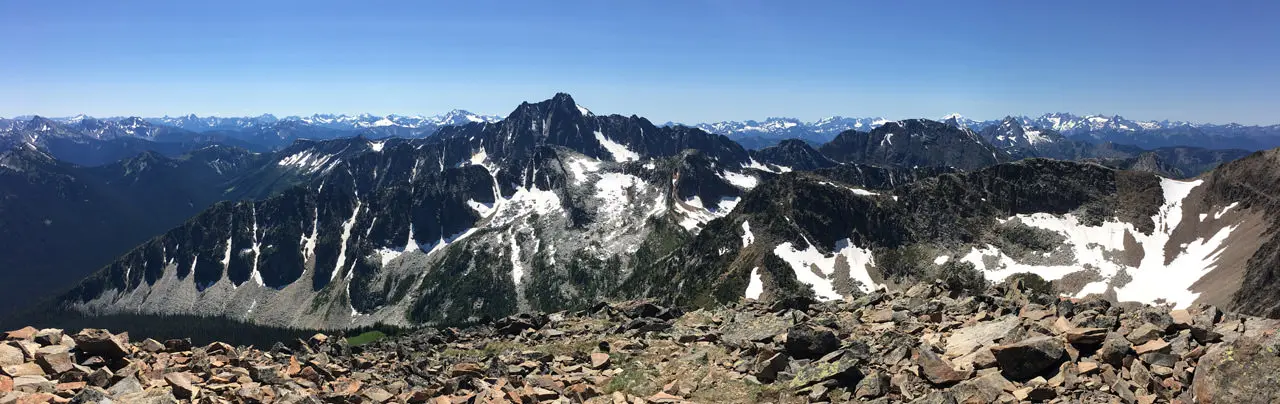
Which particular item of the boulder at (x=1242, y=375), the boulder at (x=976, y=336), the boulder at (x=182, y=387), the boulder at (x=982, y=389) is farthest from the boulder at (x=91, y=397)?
the boulder at (x=1242, y=375)

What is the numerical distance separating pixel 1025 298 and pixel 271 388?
44.8 meters

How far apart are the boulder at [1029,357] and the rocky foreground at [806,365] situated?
5 cm

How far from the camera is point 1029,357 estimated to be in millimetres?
22766

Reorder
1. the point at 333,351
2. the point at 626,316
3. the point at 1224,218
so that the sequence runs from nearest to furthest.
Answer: the point at 333,351 < the point at 626,316 < the point at 1224,218

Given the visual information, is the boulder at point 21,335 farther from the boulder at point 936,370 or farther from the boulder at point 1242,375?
the boulder at point 1242,375

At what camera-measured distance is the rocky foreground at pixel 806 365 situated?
2070cm

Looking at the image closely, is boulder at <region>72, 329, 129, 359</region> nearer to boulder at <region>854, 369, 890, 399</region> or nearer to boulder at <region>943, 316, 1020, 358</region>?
boulder at <region>854, 369, 890, 399</region>

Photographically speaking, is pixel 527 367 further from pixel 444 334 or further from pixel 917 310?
pixel 444 334

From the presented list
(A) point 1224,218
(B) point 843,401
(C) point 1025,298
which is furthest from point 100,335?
(A) point 1224,218

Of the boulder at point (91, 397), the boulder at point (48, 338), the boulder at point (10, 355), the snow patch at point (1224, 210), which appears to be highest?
the boulder at point (10, 355)

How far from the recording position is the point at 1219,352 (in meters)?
19.5

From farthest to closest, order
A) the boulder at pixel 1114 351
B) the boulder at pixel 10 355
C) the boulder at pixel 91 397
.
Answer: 1. the boulder at pixel 10 355
2. the boulder at pixel 1114 351
3. the boulder at pixel 91 397

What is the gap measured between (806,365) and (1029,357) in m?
→ 9.61

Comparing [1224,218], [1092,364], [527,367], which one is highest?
[1092,364]
